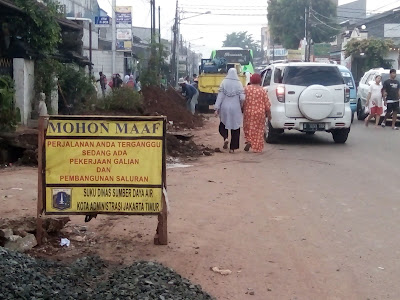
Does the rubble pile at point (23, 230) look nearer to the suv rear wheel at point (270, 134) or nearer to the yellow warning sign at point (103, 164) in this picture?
the yellow warning sign at point (103, 164)

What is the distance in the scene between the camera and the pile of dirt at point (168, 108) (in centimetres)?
2065

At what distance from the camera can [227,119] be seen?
13.1 meters

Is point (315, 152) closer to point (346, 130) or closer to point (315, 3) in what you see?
point (346, 130)

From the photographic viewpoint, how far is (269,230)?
6.72 m

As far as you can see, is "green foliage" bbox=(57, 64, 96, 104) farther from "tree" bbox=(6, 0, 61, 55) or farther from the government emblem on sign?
the government emblem on sign

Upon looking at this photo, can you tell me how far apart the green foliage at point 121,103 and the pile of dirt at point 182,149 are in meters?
6.77

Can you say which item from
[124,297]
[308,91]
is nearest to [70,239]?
[124,297]

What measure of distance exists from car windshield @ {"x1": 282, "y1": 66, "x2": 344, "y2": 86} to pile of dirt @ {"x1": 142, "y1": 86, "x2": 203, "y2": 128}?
20.0ft

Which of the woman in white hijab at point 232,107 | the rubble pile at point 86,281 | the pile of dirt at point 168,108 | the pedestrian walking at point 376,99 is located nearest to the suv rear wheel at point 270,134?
the woman in white hijab at point 232,107

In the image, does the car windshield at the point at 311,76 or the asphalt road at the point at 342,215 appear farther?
the car windshield at the point at 311,76

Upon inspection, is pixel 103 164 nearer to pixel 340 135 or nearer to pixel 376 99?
pixel 340 135

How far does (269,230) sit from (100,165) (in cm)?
201

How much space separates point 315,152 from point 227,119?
1.97m

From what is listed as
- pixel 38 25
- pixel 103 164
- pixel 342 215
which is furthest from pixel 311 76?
pixel 103 164
